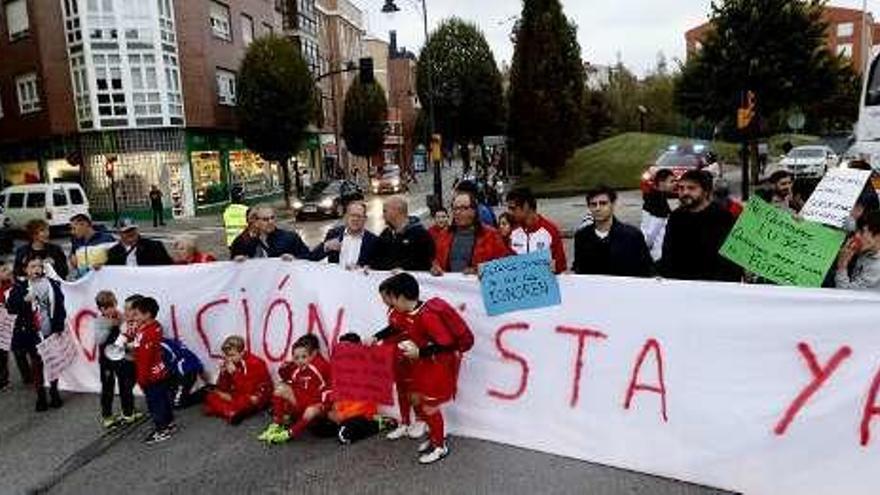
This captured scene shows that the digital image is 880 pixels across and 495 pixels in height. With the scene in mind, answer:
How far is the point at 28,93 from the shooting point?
36000mm

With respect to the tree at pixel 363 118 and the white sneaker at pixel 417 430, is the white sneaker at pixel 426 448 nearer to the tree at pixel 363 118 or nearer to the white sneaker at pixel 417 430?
the white sneaker at pixel 417 430

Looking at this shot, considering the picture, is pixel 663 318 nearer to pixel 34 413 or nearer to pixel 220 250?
pixel 34 413

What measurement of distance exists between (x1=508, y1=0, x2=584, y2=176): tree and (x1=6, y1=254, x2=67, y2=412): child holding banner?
94.5 ft

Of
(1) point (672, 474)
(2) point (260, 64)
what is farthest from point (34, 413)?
(2) point (260, 64)

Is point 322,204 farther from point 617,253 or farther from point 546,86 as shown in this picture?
point 617,253

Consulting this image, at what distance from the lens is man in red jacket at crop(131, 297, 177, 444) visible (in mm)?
6273

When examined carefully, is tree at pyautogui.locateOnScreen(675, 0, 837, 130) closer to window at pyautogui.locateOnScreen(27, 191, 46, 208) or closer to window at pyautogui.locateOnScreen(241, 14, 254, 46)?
window at pyautogui.locateOnScreen(241, 14, 254, 46)

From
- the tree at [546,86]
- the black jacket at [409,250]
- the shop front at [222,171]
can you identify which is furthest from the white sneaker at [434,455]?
the shop front at [222,171]

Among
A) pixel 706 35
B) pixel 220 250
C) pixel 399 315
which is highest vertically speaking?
pixel 706 35

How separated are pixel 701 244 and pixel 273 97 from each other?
3279 centimetres

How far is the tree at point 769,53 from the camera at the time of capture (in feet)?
102

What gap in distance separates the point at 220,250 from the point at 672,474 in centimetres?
1840

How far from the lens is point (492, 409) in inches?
226

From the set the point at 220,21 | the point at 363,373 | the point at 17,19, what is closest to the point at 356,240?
the point at 363,373
